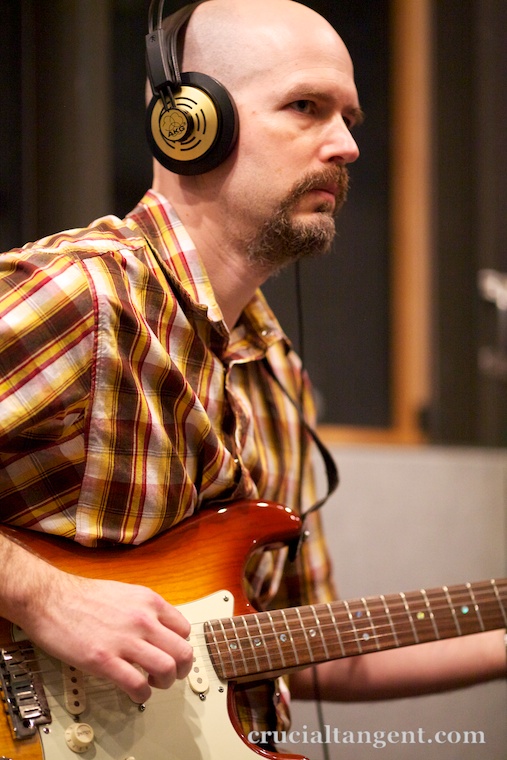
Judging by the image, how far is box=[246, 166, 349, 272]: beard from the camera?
3.16 ft

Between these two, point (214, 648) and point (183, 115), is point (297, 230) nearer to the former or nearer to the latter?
point (183, 115)

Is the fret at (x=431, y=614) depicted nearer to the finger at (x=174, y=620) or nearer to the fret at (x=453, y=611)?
the fret at (x=453, y=611)

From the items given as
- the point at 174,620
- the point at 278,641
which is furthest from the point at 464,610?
the point at 174,620

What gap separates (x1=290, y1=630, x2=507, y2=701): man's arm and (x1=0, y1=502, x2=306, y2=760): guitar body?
0.89 ft

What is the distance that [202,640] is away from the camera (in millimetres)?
861

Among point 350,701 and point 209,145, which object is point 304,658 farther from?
point 209,145

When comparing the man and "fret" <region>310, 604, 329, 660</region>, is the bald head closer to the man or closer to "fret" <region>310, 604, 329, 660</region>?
the man

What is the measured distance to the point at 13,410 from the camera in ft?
2.65

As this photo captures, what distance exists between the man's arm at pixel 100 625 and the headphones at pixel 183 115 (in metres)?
0.47

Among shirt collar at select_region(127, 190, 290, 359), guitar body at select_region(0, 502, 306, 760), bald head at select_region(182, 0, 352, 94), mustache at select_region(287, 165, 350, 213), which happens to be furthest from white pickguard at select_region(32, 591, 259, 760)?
bald head at select_region(182, 0, 352, 94)

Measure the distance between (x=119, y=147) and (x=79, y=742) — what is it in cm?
86

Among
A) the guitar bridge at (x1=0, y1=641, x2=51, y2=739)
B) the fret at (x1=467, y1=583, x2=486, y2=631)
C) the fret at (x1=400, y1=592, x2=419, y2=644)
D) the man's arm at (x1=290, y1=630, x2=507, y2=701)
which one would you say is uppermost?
the guitar bridge at (x1=0, y1=641, x2=51, y2=739)

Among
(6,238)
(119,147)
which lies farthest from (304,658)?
(119,147)

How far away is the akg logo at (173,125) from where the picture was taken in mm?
937
